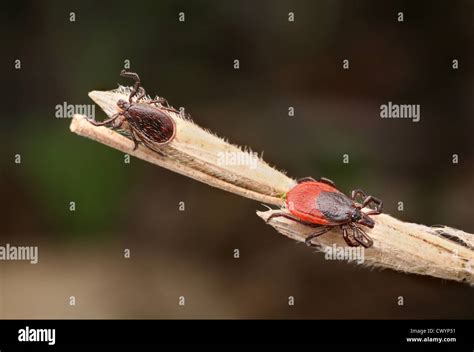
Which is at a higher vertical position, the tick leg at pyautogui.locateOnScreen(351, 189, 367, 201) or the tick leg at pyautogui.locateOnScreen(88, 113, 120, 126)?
the tick leg at pyautogui.locateOnScreen(88, 113, 120, 126)

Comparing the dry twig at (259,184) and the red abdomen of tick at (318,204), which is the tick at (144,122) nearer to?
the dry twig at (259,184)

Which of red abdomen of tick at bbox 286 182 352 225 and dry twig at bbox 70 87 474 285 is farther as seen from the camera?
red abdomen of tick at bbox 286 182 352 225

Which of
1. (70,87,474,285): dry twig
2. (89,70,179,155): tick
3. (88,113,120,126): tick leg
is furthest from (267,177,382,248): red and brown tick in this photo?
(88,113,120,126): tick leg

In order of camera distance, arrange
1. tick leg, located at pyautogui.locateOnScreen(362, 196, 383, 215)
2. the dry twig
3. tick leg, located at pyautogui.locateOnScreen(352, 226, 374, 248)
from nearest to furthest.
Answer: the dry twig, tick leg, located at pyautogui.locateOnScreen(352, 226, 374, 248), tick leg, located at pyautogui.locateOnScreen(362, 196, 383, 215)

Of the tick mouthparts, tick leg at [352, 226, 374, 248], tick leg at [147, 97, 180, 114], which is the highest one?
tick leg at [147, 97, 180, 114]

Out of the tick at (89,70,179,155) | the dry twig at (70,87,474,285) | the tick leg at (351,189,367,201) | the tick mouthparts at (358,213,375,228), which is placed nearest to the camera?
the dry twig at (70,87,474,285)

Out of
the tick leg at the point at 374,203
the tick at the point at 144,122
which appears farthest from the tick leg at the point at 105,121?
the tick leg at the point at 374,203

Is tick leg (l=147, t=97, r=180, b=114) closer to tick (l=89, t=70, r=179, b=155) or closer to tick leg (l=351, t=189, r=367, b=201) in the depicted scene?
tick (l=89, t=70, r=179, b=155)
